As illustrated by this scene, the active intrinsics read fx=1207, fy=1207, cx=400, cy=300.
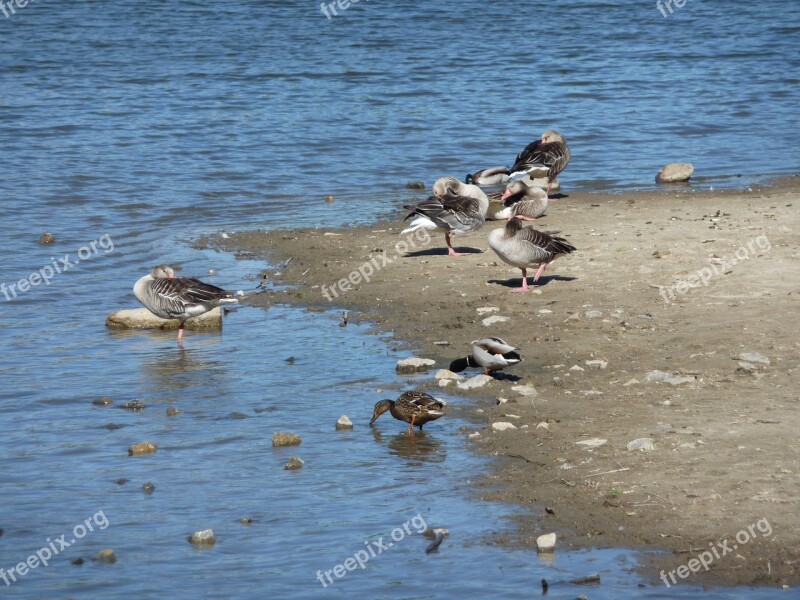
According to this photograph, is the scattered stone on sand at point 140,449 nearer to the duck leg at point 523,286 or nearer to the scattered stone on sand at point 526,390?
the scattered stone on sand at point 526,390

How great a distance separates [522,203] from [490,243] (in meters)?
4.08

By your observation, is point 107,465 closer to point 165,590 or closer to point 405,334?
point 165,590

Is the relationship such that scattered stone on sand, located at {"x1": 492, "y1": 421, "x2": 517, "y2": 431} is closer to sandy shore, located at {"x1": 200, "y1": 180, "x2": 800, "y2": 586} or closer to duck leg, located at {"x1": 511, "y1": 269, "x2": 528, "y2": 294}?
sandy shore, located at {"x1": 200, "y1": 180, "x2": 800, "y2": 586}

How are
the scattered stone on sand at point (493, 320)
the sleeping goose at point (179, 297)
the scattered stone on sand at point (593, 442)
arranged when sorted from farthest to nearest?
the sleeping goose at point (179, 297), the scattered stone on sand at point (493, 320), the scattered stone on sand at point (593, 442)

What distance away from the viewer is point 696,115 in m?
28.6

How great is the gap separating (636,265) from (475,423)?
5.30 meters

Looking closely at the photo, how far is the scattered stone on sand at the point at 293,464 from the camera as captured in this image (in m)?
9.73

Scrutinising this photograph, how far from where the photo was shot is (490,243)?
14.4 meters

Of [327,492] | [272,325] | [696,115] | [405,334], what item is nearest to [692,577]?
[327,492]

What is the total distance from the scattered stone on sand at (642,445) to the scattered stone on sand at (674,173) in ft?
42.5

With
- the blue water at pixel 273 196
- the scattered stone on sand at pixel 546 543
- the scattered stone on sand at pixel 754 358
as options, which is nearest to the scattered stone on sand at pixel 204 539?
the blue water at pixel 273 196

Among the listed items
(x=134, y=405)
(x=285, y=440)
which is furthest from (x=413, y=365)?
(x=134, y=405)

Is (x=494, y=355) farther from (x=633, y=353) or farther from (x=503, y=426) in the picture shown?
(x=633, y=353)

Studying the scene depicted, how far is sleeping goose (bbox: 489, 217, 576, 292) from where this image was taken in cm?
1434
